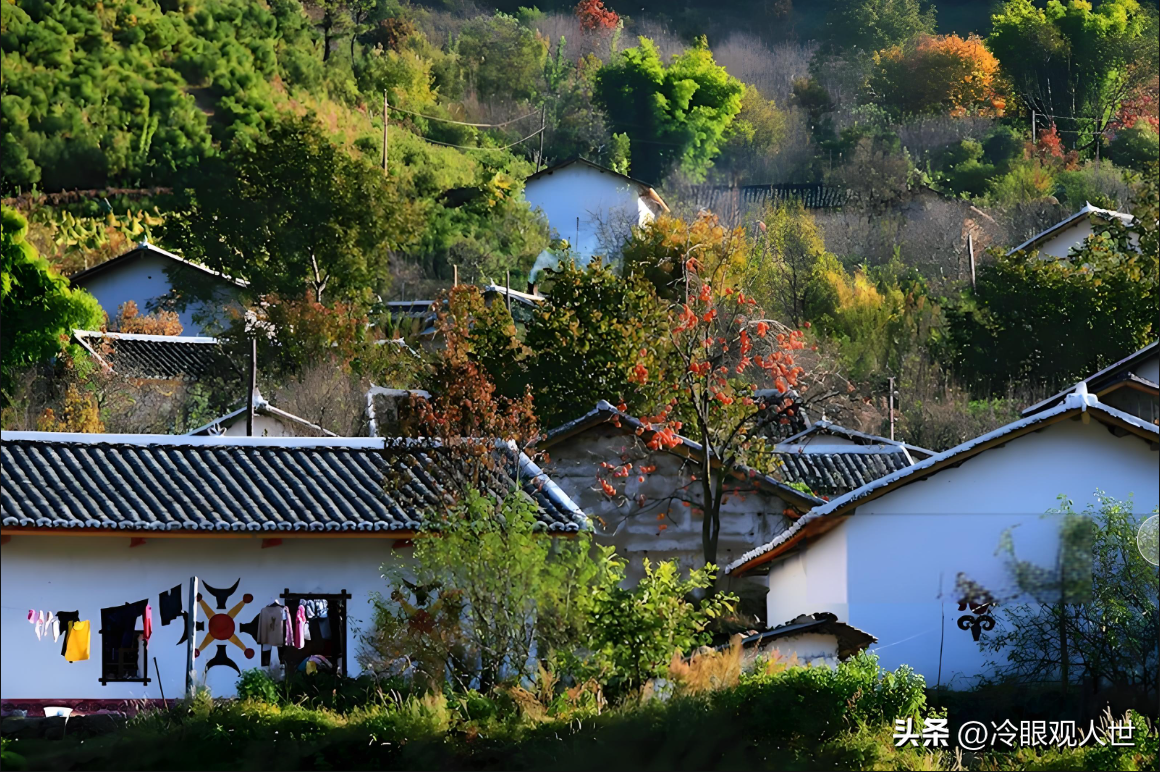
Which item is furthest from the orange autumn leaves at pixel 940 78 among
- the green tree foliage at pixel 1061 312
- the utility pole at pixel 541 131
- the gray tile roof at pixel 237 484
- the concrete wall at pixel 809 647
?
the concrete wall at pixel 809 647

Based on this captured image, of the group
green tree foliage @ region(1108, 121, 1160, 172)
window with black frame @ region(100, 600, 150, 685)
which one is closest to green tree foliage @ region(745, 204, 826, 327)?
green tree foliage @ region(1108, 121, 1160, 172)

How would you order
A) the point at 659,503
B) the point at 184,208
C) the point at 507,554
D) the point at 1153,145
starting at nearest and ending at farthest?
the point at 507,554 < the point at 659,503 < the point at 184,208 < the point at 1153,145

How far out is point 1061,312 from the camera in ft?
98.6

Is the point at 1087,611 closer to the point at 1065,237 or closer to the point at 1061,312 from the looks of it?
the point at 1061,312

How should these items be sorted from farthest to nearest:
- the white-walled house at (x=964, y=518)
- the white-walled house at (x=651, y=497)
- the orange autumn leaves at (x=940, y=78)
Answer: the orange autumn leaves at (x=940, y=78)
the white-walled house at (x=651, y=497)
the white-walled house at (x=964, y=518)

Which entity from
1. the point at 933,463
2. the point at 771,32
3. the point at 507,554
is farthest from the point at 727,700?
the point at 771,32

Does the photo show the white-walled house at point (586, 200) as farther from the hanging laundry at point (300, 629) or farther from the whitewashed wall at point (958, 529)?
the hanging laundry at point (300, 629)

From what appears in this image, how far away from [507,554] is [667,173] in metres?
37.0

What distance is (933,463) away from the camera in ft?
52.5

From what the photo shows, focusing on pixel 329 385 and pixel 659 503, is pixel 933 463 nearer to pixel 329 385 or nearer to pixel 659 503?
pixel 659 503

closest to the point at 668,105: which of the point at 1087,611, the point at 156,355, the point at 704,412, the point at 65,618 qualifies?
the point at 156,355

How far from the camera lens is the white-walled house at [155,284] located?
3766 cm

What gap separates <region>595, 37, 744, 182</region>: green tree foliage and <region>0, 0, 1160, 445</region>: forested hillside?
10 centimetres

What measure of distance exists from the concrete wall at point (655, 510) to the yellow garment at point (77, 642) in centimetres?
757
